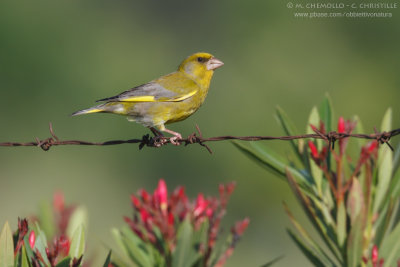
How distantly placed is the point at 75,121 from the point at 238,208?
18.1ft

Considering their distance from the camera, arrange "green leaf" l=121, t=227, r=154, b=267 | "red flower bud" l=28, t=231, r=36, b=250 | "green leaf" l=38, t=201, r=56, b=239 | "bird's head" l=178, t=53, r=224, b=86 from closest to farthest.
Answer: "red flower bud" l=28, t=231, r=36, b=250
"green leaf" l=121, t=227, r=154, b=267
"green leaf" l=38, t=201, r=56, b=239
"bird's head" l=178, t=53, r=224, b=86

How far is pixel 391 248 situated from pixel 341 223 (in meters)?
0.29

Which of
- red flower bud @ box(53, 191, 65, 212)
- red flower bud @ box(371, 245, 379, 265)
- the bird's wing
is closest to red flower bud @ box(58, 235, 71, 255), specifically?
red flower bud @ box(53, 191, 65, 212)

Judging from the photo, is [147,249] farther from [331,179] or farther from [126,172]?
[126,172]

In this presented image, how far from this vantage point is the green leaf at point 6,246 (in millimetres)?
3332

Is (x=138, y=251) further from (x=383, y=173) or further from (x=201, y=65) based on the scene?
(x=201, y=65)

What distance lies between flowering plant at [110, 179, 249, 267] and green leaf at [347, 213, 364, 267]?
724 mm

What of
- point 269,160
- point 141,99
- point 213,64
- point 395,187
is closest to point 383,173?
point 395,187

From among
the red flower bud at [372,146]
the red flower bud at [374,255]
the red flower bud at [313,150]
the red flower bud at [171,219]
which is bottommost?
the red flower bud at [374,255]

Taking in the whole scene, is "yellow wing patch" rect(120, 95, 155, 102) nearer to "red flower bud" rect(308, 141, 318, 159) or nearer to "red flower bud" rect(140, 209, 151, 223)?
"red flower bud" rect(140, 209, 151, 223)

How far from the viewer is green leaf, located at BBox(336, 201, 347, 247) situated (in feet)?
12.5

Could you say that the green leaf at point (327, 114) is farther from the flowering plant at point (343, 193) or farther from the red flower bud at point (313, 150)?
the red flower bud at point (313, 150)

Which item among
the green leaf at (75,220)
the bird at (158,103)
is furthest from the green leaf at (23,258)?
the bird at (158,103)

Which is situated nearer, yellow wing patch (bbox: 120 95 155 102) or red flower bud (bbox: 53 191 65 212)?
red flower bud (bbox: 53 191 65 212)
